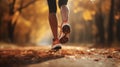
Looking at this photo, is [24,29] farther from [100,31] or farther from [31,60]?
[31,60]

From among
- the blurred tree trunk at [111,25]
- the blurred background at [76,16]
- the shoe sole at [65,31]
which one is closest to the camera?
the shoe sole at [65,31]

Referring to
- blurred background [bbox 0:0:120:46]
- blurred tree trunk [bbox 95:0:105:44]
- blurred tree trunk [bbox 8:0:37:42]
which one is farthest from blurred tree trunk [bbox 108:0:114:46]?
blurred tree trunk [bbox 8:0:37:42]

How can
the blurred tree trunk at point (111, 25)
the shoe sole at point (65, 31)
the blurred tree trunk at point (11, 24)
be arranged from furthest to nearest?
the blurred tree trunk at point (11, 24), the blurred tree trunk at point (111, 25), the shoe sole at point (65, 31)

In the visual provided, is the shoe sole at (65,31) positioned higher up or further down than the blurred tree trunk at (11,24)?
further down

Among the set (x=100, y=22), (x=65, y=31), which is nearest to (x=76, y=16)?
(x=100, y=22)

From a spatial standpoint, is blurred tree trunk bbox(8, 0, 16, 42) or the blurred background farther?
blurred tree trunk bbox(8, 0, 16, 42)

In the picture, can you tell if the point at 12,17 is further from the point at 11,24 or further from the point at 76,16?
the point at 76,16

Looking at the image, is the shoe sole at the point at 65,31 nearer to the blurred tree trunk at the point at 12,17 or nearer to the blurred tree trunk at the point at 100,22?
the blurred tree trunk at the point at 100,22

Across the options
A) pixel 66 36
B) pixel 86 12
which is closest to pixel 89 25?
pixel 86 12

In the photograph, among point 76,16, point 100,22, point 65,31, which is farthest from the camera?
point 76,16

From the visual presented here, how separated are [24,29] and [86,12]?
447 centimetres

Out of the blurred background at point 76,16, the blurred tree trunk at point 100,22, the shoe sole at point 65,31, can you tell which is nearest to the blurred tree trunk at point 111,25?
the blurred background at point 76,16

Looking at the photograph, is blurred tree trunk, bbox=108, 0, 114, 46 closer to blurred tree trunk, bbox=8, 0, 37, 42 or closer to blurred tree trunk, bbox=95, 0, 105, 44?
blurred tree trunk, bbox=95, 0, 105, 44

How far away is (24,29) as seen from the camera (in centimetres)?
1711
